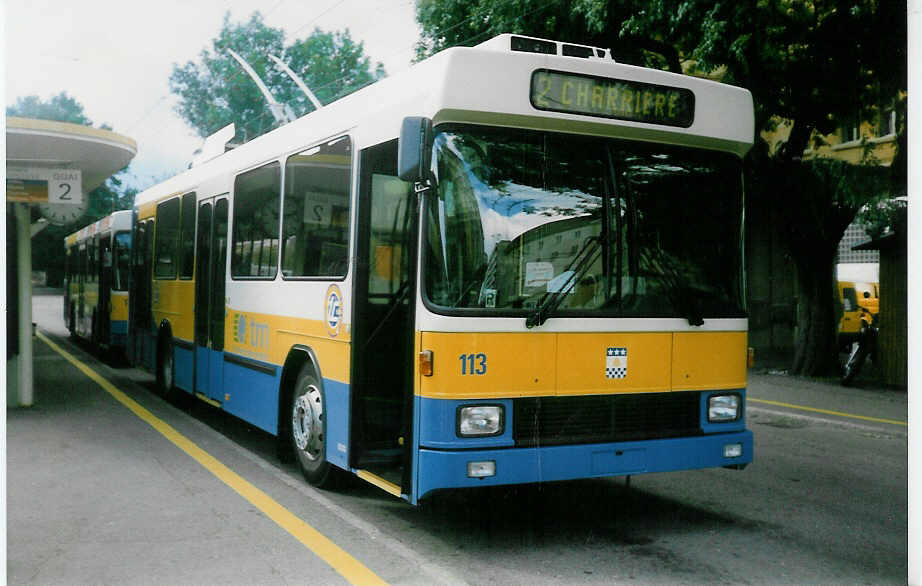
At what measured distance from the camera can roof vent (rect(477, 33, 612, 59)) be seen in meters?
5.79

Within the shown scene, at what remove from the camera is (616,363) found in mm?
5734

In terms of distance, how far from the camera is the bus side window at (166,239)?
37.3 feet

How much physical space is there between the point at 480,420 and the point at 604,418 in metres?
0.83

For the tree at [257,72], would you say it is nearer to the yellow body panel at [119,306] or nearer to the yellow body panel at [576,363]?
the yellow body panel at [119,306]

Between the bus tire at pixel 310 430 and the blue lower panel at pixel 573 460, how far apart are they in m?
1.67

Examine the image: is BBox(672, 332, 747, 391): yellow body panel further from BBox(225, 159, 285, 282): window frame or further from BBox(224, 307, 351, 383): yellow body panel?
BBox(225, 159, 285, 282): window frame

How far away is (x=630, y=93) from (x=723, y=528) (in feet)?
9.55

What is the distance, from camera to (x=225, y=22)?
90.7ft

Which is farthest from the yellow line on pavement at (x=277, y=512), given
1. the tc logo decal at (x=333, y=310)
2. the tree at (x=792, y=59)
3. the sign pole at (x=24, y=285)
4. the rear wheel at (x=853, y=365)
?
the rear wheel at (x=853, y=365)


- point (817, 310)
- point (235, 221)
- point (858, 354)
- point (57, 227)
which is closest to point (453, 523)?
point (235, 221)

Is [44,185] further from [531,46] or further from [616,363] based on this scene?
[616,363]

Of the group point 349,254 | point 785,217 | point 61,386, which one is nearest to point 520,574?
point 349,254

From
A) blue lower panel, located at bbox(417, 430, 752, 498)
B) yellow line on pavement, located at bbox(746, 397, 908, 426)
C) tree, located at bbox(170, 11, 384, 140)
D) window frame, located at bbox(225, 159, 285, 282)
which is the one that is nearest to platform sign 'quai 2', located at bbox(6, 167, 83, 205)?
window frame, located at bbox(225, 159, 285, 282)

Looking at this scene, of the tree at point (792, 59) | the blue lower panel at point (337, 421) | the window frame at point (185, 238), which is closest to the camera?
the blue lower panel at point (337, 421)
